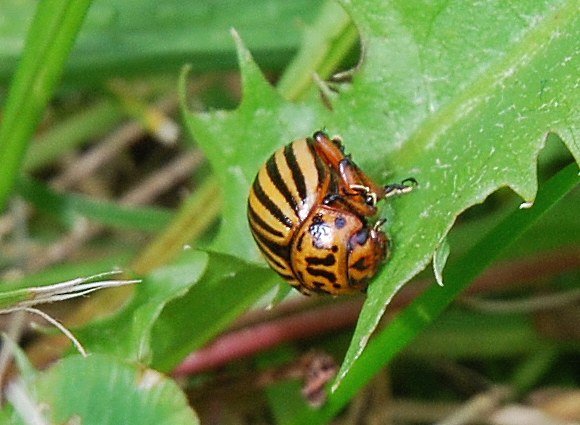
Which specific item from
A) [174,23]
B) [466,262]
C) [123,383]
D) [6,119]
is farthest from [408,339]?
[174,23]

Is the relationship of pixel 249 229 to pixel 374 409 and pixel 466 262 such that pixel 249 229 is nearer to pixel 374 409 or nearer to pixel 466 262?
pixel 466 262

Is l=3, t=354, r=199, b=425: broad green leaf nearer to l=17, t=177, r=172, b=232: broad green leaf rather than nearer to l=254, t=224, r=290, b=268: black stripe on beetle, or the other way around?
l=254, t=224, r=290, b=268: black stripe on beetle

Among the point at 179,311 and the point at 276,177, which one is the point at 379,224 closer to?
the point at 276,177

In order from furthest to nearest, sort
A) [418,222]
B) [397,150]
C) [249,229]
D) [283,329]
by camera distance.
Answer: [283,329] < [249,229] < [397,150] < [418,222]

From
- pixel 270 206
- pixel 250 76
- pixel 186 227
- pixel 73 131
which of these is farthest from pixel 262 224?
pixel 73 131

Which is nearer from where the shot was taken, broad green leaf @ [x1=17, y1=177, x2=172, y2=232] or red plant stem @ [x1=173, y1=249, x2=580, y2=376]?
red plant stem @ [x1=173, y1=249, x2=580, y2=376]

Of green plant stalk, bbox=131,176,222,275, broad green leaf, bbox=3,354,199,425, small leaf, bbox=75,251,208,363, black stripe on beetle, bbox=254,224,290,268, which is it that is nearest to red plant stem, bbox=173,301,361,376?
green plant stalk, bbox=131,176,222,275
